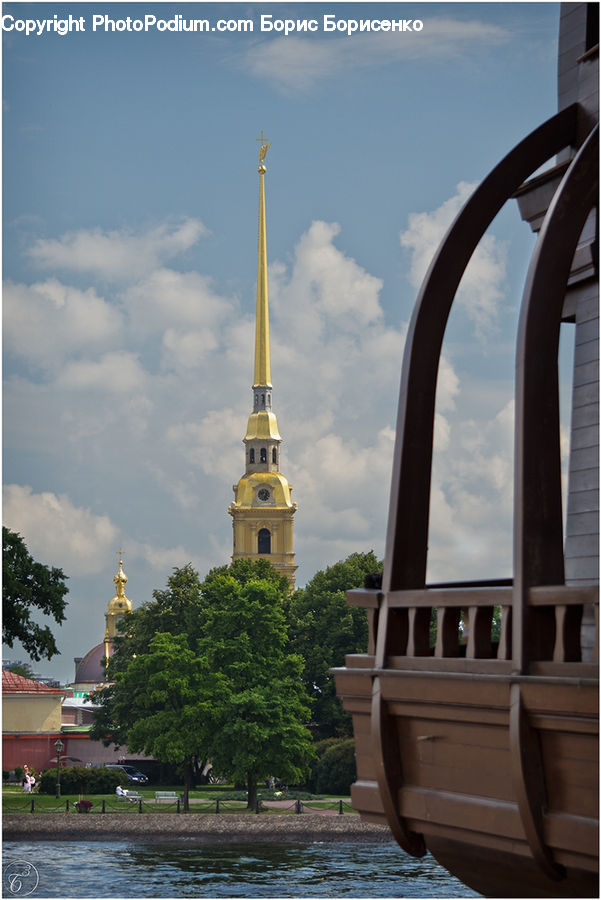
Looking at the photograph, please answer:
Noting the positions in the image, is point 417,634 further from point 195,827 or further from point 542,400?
point 195,827

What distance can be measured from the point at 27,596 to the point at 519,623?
101 ft

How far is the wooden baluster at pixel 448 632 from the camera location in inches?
254

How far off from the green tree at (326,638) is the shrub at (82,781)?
879 centimetres

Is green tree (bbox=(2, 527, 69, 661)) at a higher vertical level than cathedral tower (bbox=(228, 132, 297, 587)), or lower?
lower

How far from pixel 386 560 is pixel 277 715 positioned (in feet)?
123

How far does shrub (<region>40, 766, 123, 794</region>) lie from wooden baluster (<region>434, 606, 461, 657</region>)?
42182 mm

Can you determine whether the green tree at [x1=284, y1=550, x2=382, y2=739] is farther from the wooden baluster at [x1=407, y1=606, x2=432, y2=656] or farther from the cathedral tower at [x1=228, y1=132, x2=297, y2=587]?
the wooden baluster at [x1=407, y1=606, x2=432, y2=656]

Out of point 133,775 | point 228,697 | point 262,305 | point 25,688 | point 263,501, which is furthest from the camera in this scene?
point 263,501

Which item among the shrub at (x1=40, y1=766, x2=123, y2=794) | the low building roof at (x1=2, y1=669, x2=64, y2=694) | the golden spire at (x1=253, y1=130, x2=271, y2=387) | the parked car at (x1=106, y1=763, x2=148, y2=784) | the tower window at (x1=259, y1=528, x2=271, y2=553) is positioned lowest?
the parked car at (x1=106, y1=763, x2=148, y2=784)

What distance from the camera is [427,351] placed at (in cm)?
721

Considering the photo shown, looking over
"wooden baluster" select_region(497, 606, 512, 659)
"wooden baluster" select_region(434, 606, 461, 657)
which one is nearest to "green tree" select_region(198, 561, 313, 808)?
"wooden baluster" select_region(434, 606, 461, 657)

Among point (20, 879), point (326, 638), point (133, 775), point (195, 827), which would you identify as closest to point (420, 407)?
point (20, 879)

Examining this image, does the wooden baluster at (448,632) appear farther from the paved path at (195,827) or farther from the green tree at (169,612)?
the green tree at (169,612)

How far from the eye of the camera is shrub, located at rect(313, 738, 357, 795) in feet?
149
